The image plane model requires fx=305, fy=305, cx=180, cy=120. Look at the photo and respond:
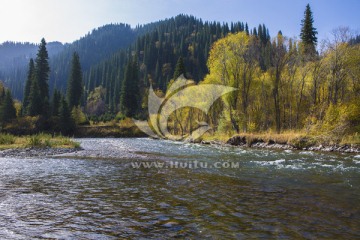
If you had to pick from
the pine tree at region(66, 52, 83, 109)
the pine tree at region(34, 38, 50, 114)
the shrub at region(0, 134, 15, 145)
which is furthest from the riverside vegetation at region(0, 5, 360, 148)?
the shrub at region(0, 134, 15, 145)

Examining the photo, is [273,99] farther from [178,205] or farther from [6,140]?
[178,205]

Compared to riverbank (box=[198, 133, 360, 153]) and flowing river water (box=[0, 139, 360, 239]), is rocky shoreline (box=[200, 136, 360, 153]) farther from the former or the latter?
flowing river water (box=[0, 139, 360, 239])

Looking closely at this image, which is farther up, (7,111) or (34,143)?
(7,111)

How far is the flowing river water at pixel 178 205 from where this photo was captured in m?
6.41

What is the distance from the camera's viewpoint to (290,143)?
30.1 metres

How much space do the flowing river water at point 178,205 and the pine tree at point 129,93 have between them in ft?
260

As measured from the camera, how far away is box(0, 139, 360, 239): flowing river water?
21.0 feet

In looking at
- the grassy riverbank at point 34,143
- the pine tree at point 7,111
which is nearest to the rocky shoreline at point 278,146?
the grassy riverbank at point 34,143

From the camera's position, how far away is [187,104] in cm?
5766

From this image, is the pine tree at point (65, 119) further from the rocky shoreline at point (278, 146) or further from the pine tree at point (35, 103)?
the rocky shoreline at point (278, 146)

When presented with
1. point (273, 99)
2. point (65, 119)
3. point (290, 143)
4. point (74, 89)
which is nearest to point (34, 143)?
point (290, 143)

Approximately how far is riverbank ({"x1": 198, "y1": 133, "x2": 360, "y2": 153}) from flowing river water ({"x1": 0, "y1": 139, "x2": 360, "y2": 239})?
1358 cm

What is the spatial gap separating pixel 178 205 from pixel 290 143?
2420cm

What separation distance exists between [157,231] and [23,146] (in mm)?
23607
